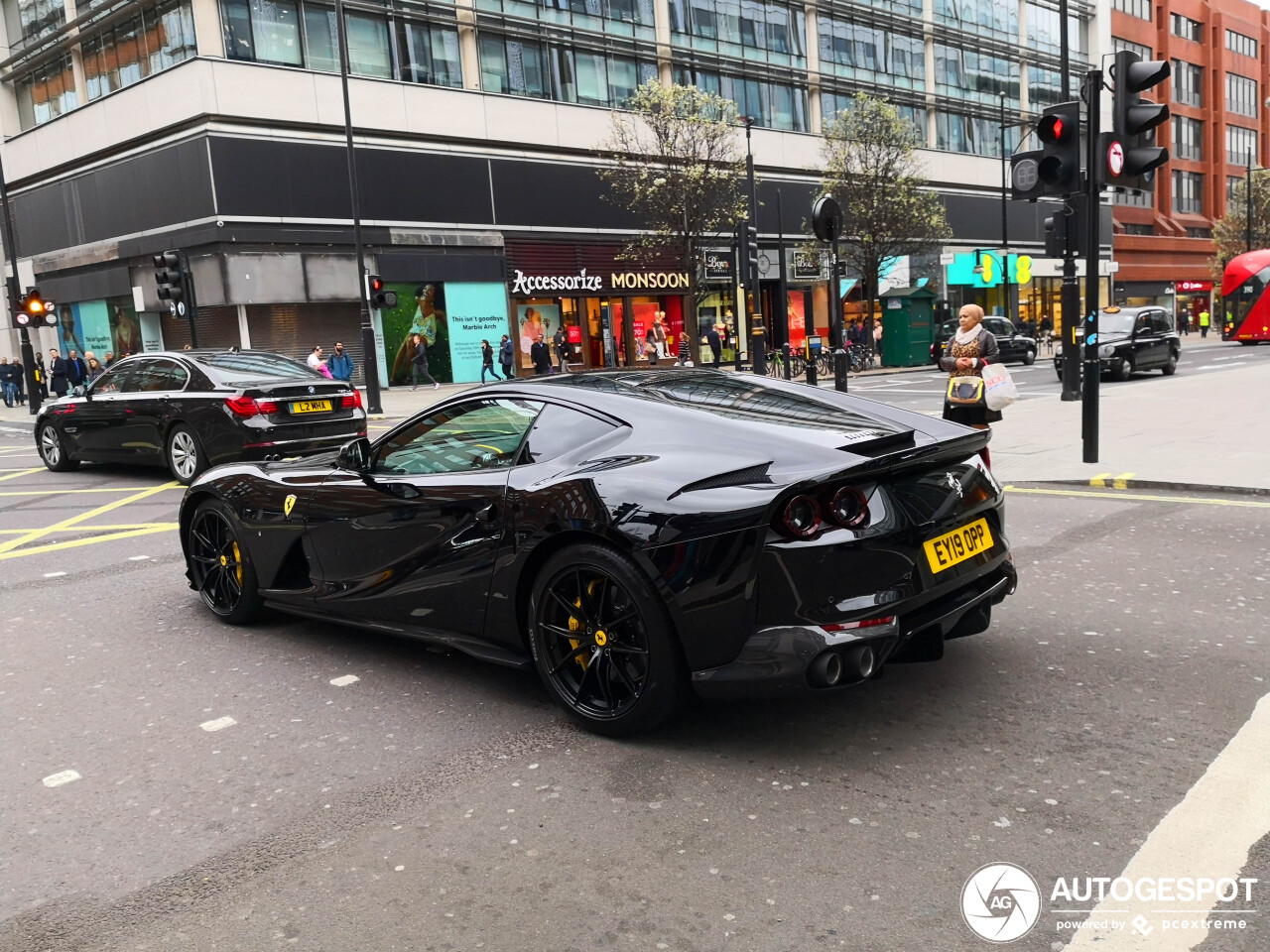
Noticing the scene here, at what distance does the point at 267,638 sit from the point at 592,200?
32805 mm

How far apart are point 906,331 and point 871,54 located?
16.9 m

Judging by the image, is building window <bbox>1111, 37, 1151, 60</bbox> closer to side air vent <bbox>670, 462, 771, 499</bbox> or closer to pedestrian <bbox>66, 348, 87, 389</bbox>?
pedestrian <bbox>66, 348, 87, 389</bbox>

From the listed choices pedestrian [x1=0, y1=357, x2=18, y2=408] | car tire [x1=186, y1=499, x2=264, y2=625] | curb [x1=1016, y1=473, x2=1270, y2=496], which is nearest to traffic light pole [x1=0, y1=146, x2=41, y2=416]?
pedestrian [x1=0, y1=357, x2=18, y2=408]

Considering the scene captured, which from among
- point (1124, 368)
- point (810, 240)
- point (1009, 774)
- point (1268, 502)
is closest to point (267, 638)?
point (1009, 774)

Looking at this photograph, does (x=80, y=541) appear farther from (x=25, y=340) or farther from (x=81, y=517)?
(x=25, y=340)

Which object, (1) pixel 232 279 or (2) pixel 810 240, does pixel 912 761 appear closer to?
(1) pixel 232 279

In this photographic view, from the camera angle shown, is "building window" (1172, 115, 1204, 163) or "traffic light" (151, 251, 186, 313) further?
"building window" (1172, 115, 1204, 163)

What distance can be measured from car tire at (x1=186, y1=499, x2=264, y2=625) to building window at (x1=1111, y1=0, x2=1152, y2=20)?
7197 cm

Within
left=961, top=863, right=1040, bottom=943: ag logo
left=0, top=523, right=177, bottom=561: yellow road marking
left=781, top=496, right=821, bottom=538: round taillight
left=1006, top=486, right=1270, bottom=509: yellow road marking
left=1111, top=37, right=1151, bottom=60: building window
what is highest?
left=1111, top=37, right=1151, bottom=60: building window

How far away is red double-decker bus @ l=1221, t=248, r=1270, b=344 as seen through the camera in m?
37.8

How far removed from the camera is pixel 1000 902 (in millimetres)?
2658

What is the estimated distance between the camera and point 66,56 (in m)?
34.9

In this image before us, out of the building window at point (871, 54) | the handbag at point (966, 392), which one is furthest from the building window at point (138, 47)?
the building window at point (871, 54)

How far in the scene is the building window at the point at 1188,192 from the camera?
71875mm
